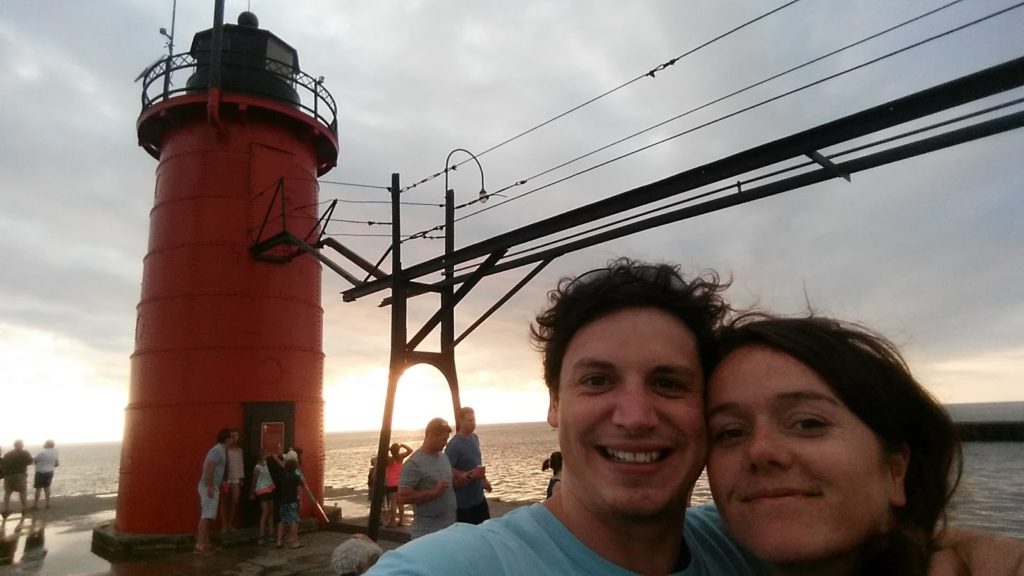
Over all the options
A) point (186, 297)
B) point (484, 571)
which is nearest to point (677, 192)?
point (484, 571)

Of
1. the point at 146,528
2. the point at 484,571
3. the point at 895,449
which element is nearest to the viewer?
the point at 484,571

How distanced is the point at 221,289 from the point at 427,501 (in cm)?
693

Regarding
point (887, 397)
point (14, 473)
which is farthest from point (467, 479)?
point (14, 473)

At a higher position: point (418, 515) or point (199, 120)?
point (199, 120)

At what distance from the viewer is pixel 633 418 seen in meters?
1.70

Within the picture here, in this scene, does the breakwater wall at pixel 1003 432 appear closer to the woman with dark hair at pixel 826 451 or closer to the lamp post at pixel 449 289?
the lamp post at pixel 449 289

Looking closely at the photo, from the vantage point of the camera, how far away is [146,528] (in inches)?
415

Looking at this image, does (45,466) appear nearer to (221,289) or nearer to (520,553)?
(221,289)

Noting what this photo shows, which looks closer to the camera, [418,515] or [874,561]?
[874,561]

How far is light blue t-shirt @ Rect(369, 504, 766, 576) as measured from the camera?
144 cm

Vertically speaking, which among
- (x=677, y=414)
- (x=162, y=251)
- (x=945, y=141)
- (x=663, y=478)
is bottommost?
(x=663, y=478)

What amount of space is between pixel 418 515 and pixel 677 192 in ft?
13.8

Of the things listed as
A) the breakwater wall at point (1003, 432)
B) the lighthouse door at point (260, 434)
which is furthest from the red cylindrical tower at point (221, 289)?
the breakwater wall at point (1003, 432)

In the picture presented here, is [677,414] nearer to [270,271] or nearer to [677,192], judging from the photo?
[677,192]
